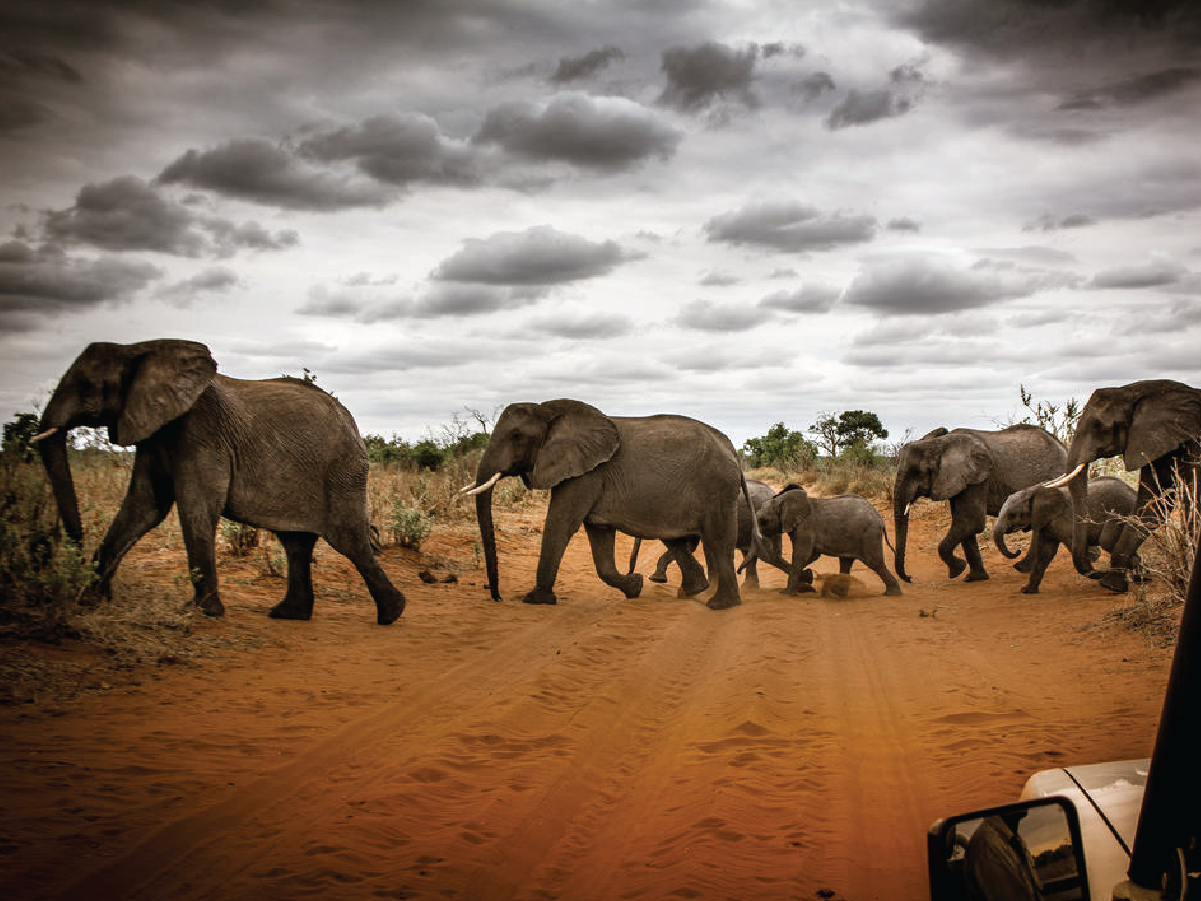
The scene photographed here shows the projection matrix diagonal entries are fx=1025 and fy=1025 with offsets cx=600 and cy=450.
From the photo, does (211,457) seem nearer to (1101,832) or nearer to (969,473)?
(1101,832)

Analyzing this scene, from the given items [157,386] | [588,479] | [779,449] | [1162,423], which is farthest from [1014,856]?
[779,449]

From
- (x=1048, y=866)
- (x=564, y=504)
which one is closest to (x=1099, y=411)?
(x=564, y=504)

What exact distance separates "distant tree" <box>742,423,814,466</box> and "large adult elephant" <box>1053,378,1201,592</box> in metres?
23.4

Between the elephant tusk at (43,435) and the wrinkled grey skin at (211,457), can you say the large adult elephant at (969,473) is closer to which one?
the wrinkled grey skin at (211,457)

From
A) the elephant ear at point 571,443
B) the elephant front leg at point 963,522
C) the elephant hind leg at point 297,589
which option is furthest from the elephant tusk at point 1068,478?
the elephant hind leg at point 297,589

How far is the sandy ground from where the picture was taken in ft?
14.5

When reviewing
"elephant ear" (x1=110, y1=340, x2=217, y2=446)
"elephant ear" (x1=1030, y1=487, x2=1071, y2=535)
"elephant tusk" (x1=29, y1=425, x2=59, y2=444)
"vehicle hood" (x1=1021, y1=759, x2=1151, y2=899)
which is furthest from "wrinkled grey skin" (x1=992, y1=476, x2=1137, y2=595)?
"vehicle hood" (x1=1021, y1=759, x2=1151, y2=899)

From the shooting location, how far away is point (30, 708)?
652cm

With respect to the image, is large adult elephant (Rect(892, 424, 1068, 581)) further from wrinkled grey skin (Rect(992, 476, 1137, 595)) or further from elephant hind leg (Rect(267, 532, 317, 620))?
elephant hind leg (Rect(267, 532, 317, 620))

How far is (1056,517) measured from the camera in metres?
12.8

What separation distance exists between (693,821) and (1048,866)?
3237 mm

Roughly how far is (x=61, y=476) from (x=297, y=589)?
249 centimetres

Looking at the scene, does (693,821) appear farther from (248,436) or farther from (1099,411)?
(1099,411)

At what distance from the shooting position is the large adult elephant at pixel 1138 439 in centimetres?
1211
